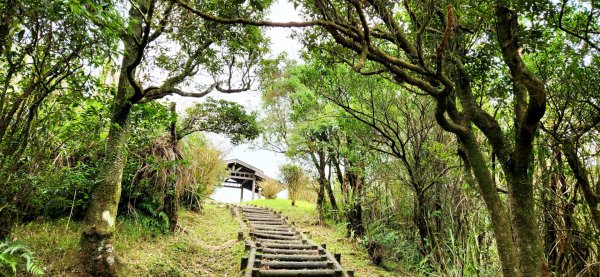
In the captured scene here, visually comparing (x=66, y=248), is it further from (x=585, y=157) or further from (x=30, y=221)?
(x=585, y=157)

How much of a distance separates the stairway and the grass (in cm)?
35

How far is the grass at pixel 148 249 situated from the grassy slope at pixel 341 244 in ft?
7.52

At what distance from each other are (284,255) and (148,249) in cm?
247

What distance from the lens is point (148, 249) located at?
5223 mm

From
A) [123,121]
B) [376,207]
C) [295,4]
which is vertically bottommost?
[376,207]

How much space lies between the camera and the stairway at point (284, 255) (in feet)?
17.9

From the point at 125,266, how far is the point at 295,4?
3.73 metres

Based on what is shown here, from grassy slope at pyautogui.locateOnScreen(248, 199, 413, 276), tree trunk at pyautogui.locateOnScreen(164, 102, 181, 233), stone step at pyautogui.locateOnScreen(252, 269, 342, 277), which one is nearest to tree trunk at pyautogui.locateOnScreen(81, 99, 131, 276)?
stone step at pyautogui.locateOnScreen(252, 269, 342, 277)

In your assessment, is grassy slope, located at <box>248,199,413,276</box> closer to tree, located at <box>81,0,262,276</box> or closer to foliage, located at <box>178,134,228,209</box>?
foliage, located at <box>178,134,228,209</box>

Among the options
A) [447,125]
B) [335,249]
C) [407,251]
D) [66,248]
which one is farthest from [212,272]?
[447,125]

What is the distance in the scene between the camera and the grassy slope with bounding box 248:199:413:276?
638 cm

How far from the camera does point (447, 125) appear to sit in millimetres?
3484

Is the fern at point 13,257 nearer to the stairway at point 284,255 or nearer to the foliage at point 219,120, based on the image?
the stairway at point 284,255

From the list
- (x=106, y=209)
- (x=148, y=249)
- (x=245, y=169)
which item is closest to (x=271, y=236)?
(x=148, y=249)
